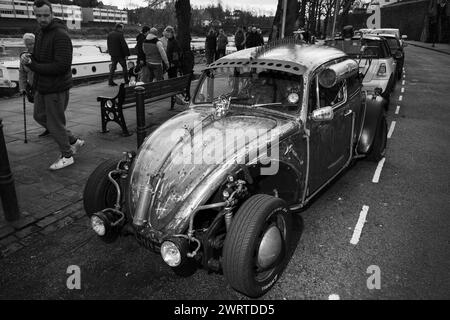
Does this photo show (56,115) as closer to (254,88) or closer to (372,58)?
(254,88)

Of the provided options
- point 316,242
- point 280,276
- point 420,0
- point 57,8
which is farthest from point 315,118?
point 57,8

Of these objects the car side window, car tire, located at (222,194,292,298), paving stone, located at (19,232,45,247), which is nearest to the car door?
the car side window

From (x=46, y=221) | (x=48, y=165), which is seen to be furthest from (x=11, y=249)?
(x=48, y=165)

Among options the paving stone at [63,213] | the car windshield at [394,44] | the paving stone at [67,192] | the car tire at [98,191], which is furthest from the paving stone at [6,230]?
the car windshield at [394,44]

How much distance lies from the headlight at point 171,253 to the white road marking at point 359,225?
83.2 inches

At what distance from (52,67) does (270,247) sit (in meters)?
4.09

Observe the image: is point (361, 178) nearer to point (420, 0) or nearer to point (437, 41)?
point (437, 41)

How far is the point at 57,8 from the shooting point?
79.0 metres

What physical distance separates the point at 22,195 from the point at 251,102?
3232 millimetres

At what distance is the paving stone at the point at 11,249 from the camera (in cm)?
368

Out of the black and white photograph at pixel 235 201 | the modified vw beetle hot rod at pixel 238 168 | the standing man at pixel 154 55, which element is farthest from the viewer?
the standing man at pixel 154 55

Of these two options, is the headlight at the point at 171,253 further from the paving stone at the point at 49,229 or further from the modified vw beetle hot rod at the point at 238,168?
the paving stone at the point at 49,229
